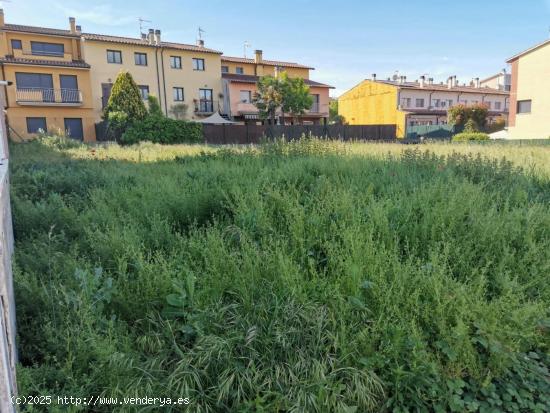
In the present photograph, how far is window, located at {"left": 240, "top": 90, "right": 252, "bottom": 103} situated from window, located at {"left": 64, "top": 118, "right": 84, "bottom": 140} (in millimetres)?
14377

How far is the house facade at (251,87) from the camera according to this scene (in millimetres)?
35406

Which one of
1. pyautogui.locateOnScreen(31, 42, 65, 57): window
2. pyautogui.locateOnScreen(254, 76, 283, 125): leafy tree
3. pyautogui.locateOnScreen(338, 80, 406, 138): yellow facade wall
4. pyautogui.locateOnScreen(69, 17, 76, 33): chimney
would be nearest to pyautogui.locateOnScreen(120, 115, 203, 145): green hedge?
pyautogui.locateOnScreen(254, 76, 283, 125): leafy tree

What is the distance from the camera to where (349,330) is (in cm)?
224

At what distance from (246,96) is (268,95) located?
462 centimetres

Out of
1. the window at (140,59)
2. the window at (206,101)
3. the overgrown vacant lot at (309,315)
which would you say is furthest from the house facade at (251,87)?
the overgrown vacant lot at (309,315)

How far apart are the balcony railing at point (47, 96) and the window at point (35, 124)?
127cm

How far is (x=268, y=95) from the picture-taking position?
3206cm

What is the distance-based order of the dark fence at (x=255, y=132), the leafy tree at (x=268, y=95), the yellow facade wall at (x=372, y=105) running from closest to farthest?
the dark fence at (x=255, y=132)
the leafy tree at (x=268, y=95)
the yellow facade wall at (x=372, y=105)

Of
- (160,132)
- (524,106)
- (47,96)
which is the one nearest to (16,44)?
(47,96)

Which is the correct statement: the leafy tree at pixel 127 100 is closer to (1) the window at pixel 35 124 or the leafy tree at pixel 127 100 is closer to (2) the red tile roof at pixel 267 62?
(1) the window at pixel 35 124

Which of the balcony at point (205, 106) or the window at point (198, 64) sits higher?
the window at point (198, 64)

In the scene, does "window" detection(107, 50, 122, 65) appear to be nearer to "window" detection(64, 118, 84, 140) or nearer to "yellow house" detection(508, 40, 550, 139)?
"window" detection(64, 118, 84, 140)

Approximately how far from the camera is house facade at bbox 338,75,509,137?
140 ft

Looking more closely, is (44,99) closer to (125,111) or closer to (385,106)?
(125,111)
